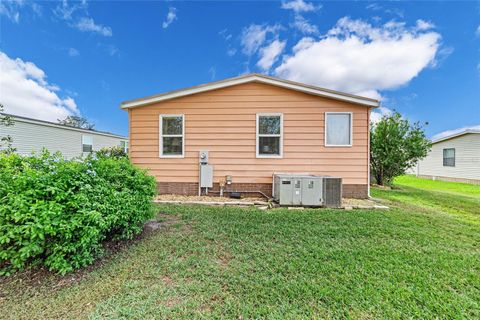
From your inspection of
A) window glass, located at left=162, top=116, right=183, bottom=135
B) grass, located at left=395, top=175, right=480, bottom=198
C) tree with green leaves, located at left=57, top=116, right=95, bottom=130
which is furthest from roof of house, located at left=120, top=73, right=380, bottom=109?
tree with green leaves, located at left=57, top=116, right=95, bottom=130

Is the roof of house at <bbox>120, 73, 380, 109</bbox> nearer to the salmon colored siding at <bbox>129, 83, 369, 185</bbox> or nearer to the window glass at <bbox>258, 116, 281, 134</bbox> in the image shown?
the salmon colored siding at <bbox>129, 83, 369, 185</bbox>

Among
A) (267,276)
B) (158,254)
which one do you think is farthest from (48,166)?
(267,276)

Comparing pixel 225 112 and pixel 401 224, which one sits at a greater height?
pixel 225 112

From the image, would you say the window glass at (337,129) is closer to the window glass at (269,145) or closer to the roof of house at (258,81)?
the roof of house at (258,81)

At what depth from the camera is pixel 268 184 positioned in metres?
6.24

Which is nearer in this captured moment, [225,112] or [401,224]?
[401,224]

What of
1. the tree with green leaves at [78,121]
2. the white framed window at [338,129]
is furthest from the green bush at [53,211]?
the tree with green leaves at [78,121]

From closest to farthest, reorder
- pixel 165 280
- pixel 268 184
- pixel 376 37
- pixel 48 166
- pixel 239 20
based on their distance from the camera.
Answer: pixel 165 280, pixel 48 166, pixel 268 184, pixel 376 37, pixel 239 20

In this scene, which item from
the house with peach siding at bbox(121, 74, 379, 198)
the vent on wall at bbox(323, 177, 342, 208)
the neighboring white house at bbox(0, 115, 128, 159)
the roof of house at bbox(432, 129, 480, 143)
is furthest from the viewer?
the neighboring white house at bbox(0, 115, 128, 159)

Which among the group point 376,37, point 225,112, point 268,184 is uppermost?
point 376,37

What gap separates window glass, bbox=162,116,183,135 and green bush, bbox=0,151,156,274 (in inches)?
153

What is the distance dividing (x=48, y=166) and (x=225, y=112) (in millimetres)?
4640

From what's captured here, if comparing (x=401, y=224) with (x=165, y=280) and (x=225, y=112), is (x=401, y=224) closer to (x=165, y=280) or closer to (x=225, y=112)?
(x=165, y=280)

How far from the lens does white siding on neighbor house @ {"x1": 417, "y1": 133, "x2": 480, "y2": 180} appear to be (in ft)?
38.4
